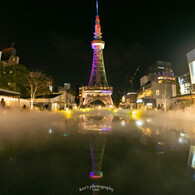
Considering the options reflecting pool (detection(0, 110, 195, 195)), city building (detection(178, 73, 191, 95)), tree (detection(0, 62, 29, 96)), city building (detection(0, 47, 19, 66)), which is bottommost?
reflecting pool (detection(0, 110, 195, 195))

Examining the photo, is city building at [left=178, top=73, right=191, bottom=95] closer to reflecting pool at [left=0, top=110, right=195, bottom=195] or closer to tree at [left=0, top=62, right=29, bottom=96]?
tree at [left=0, top=62, right=29, bottom=96]

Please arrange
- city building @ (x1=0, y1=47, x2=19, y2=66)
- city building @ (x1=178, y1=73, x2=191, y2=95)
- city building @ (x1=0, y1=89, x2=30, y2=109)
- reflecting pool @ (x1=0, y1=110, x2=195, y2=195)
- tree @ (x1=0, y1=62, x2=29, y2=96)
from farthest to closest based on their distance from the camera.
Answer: city building @ (x1=178, y1=73, x2=191, y2=95) → city building @ (x1=0, y1=47, x2=19, y2=66) → tree @ (x1=0, y1=62, x2=29, y2=96) → city building @ (x1=0, y1=89, x2=30, y2=109) → reflecting pool @ (x1=0, y1=110, x2=195, y2=195)

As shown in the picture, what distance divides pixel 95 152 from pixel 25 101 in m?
25.2

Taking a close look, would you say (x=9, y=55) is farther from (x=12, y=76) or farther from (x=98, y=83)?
(x=98, y=83)

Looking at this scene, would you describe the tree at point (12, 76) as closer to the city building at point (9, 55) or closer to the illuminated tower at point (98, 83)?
the city building at point (9, 55)

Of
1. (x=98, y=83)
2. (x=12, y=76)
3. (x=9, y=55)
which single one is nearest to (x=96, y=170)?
(x=12, y=76)

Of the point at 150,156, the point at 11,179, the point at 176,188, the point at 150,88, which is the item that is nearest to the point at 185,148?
the point at 150,156

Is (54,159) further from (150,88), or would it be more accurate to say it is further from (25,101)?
(150,88)

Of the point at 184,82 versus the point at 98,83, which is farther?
the point at 184,82

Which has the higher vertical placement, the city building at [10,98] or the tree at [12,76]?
the tree at [12,76]

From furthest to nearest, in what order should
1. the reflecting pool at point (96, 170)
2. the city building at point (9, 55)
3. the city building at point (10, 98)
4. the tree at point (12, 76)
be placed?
the city building at point (9, 55) → the tree at point (12, 76) → the city building at point (10, 98) → the reflecting pool at point (96, 170)

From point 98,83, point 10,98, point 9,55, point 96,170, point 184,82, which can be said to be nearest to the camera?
point 96,170

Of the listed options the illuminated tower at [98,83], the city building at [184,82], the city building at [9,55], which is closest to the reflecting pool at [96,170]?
the city building at [9,55]

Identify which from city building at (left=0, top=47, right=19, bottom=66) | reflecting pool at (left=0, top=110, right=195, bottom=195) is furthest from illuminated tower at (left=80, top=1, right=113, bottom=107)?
reflecting pool at (left=0, top=110, right=195, bottom=195)
